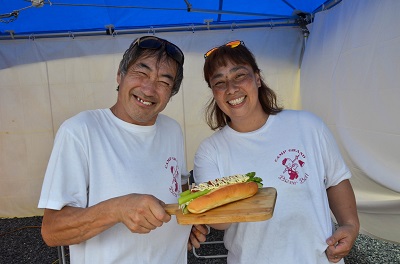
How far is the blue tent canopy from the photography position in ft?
15.6

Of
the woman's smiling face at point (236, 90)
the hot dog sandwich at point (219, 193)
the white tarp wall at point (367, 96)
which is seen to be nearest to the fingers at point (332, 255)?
the hot dog sandwich at point (219, 193)

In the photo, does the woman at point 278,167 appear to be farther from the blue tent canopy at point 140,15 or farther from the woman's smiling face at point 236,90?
the blue tent canopy at point 140,15

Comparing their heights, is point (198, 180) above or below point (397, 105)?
below

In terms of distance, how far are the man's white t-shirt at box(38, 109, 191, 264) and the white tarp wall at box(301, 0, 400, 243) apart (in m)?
2.54

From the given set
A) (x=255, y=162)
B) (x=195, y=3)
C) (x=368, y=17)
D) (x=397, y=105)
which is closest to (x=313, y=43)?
(x=368, y=17)

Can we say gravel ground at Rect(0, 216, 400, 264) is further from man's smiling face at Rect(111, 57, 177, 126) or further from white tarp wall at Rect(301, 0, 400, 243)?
man's smiling face at Rect(111, 57, 177, 126)

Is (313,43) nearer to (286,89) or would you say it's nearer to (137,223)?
(286,89)

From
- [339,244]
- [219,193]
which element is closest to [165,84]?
[219,193]

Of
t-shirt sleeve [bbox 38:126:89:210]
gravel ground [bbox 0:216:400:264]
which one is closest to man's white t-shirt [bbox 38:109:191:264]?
t-shirt sleeve [bbox 38:126:89:210]

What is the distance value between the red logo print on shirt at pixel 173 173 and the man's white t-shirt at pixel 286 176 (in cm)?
17

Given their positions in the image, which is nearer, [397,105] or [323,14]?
[397,105]

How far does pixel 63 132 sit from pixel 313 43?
4.59 metres

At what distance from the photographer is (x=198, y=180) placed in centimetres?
213

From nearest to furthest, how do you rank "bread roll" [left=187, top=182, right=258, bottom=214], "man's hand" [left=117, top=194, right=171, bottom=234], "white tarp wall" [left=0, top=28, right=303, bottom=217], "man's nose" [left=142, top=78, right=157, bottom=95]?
"man's hand" [left=117, top=194, right=171, bottom=234], "bread roll" [left=187, top=182, right=258, bottom=214], "man's nose" [left=142, top=78, right=157, bottom=95], "white tarp wall" [left=0, top=28, right=303, bottom=217]
